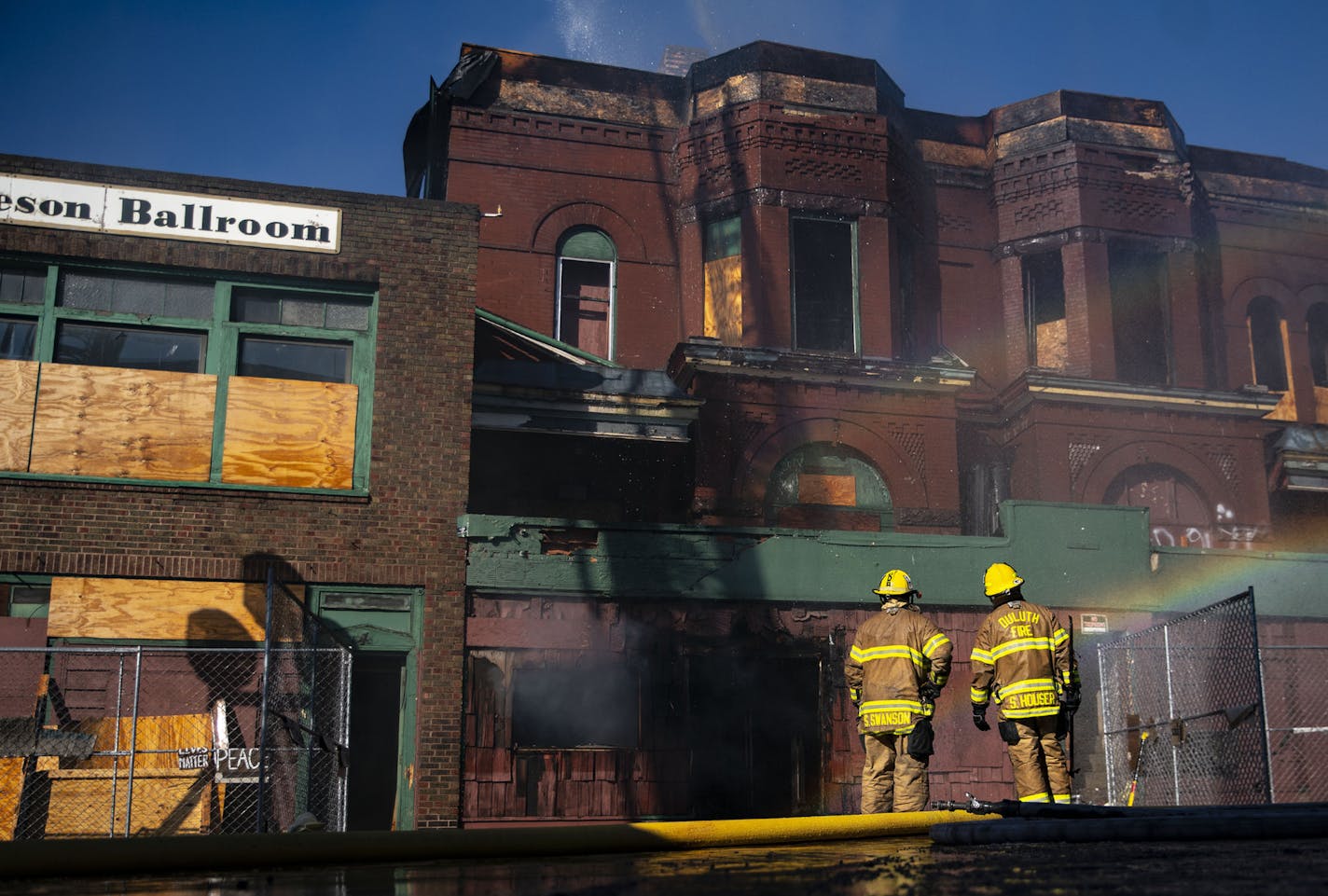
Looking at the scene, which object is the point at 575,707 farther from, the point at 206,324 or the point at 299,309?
the point at 206,324

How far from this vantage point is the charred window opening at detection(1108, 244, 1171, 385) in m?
23.0

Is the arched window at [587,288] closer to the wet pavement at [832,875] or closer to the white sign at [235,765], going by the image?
the white sign at [235,765]

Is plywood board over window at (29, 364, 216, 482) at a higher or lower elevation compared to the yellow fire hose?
higher

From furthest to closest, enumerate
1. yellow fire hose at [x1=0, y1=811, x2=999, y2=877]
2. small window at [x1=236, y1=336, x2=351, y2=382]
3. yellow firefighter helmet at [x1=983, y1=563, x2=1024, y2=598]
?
small window at [x1=236, y1=336, x2=351, y2=382]
yellow firefighter helmet at [x1=983, y1=563, x2=1024, y2=598]
yellow fire hose at [x1=0, y1=811, x2=999, y2=877]

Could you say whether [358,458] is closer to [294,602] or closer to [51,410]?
[294,602]

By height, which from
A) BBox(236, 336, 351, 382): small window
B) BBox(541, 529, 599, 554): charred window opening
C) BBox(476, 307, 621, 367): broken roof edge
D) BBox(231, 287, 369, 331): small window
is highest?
BBox(476, 307, 621, 367): broken roof edge

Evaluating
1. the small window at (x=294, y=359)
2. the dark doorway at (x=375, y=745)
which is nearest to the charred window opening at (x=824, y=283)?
the small window at (x=294, y=359)

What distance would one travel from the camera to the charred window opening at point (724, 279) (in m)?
21.0

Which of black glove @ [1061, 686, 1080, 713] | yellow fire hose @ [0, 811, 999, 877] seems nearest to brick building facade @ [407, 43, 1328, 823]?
black glove @ [1061, 686, 1080, 713]

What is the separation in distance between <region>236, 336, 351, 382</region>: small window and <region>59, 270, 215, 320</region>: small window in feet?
2.05

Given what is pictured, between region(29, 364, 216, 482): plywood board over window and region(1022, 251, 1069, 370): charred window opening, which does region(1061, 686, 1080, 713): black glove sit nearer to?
region(29, 364, 216, 482): plywood board over window

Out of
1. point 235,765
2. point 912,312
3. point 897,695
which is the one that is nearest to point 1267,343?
point 912,312

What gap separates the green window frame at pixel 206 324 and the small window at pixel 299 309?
1 centimetres

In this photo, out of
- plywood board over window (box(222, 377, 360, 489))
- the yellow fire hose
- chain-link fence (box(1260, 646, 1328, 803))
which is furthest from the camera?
chain-link fence (box(1260, 646, 1328, 803))
